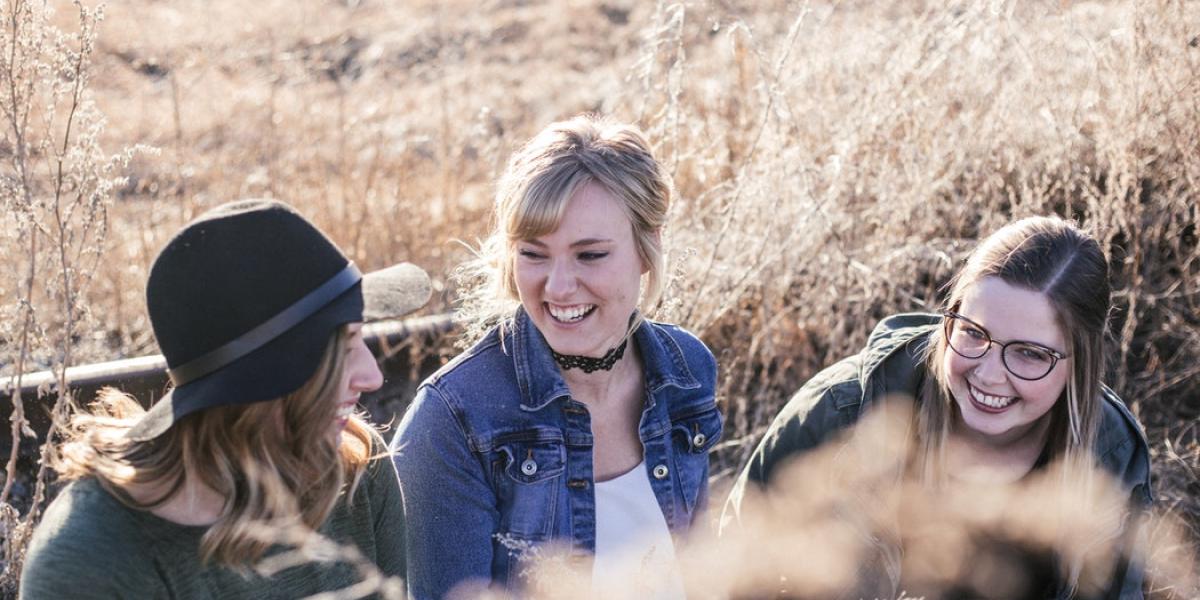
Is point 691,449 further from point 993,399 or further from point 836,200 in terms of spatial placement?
point 836,200

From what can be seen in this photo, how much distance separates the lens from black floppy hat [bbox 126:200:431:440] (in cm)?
166

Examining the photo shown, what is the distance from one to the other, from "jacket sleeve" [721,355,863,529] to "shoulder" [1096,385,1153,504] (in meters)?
0.59

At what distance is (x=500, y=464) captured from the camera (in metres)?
2.39

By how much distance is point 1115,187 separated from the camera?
3625 mm

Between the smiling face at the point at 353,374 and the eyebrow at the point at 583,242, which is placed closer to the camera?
the smiling face at the point at 353,374

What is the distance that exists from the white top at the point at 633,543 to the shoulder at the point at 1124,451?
3.53ft

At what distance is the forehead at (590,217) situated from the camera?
2.34 metres

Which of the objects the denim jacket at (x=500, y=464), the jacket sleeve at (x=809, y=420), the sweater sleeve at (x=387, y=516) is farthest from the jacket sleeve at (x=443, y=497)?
the jacket sleeve at (x=809, y=420)

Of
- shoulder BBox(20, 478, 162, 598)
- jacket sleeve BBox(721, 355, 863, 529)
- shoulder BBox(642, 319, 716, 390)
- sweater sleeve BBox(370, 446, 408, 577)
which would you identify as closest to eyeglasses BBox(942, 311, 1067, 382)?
jacket sleeve BBox(721, 355, 863, 529)

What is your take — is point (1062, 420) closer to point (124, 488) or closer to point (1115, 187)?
point (1115, 187)

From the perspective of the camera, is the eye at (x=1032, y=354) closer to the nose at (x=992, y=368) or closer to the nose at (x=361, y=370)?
the nose at (x=992, y=368)

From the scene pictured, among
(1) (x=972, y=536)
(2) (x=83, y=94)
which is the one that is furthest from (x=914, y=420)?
(2) (x=83, y=94)

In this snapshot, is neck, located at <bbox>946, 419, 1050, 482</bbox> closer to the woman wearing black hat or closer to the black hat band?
the woman wearing black hat

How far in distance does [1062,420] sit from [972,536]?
1.19 feet
